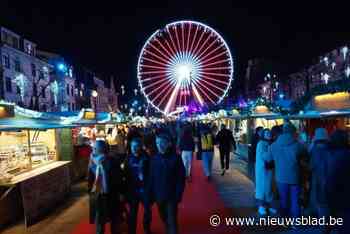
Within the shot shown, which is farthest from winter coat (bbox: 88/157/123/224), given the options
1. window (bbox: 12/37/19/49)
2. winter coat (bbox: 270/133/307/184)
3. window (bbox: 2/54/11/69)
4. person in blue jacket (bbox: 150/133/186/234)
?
window (bbox: 12/37/19/49)

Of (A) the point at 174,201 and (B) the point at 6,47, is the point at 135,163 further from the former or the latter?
(B) the point at 6,47

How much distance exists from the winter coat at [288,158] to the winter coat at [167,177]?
2.15m

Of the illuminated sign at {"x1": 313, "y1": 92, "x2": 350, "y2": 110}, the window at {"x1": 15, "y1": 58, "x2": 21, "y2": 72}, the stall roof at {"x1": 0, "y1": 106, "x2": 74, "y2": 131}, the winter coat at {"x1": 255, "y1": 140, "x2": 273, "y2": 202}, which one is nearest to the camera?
the winter coat at {"x1": 255, "y1": 140, "x2": 273, "y2": 202}

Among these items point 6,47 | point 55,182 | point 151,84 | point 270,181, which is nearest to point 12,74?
point 6,47

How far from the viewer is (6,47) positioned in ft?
138

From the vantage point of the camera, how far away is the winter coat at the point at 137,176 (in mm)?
7223

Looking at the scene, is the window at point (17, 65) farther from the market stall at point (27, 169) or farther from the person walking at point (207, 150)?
the person walking at point (207, 150)

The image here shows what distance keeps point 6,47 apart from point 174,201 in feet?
130

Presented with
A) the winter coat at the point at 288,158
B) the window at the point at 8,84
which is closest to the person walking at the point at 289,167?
the winter coat at the point at 288,158

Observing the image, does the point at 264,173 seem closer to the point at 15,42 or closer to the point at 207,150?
the point at 207,150

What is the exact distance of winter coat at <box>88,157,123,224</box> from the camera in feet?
22.6

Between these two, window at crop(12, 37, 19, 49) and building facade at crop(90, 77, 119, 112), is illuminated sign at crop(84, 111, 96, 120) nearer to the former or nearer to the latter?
window at crop(12, 37, 19, 49)

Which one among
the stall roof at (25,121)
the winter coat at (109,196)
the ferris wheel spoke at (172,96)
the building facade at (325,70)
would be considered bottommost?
the winter coat at (109,196)

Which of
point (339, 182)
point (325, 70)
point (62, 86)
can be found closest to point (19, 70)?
point (62, 86)
